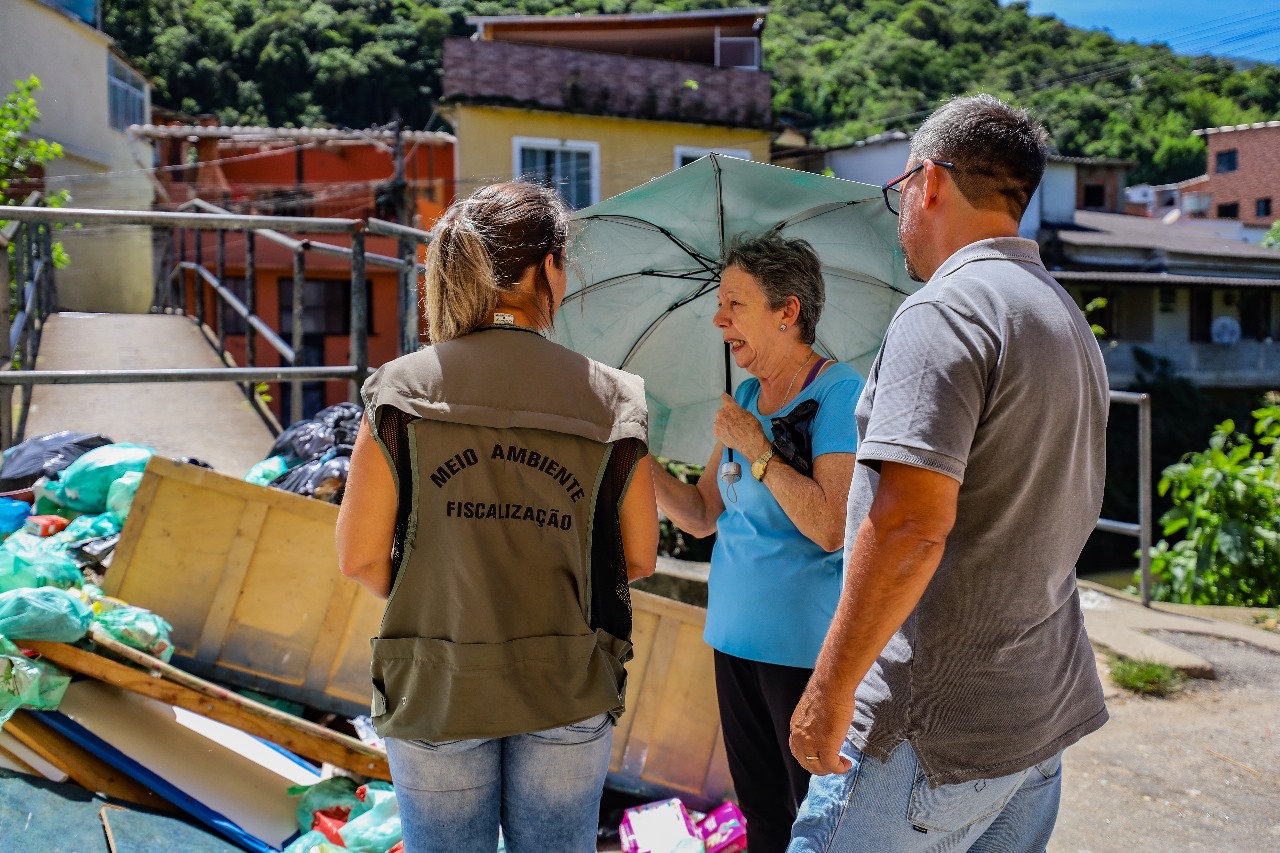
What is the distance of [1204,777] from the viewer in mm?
3969

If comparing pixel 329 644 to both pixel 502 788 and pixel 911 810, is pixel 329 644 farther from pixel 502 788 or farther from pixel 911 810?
pixel 911 810

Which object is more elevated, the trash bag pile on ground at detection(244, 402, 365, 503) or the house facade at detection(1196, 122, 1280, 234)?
the house facade at detection(1196, 122, 1280, 234)

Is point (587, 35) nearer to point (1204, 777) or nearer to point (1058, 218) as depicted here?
point (1058, 218)

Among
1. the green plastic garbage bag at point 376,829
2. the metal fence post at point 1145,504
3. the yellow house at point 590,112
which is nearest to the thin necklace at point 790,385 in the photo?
the green plastic garbage bag at point 376,829

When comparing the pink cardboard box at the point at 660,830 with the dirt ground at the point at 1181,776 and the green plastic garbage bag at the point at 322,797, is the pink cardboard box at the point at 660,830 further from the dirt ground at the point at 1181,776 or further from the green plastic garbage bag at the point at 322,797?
the dirt ground at the point at 1181,776

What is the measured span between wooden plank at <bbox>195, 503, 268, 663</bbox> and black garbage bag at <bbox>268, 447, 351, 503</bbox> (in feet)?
1.16

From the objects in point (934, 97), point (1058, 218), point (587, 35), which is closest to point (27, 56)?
point (587, 35)

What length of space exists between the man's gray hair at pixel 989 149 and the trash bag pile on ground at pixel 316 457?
258 cm

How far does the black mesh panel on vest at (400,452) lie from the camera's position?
165 cm

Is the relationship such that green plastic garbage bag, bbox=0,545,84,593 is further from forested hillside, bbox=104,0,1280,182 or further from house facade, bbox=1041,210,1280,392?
forested hillside, bbox=104,0,1280,182

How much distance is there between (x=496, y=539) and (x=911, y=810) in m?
0.79

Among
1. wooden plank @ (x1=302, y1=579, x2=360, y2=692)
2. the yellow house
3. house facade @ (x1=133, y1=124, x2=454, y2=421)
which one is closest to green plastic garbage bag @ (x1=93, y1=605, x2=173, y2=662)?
wooden plank @ (x1=302, y1=579, x2=360, y2=692)

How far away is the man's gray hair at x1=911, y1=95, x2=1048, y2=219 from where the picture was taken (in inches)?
65.3

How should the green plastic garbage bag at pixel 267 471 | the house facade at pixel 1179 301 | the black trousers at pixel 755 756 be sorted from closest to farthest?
1. the black trousers at pixel 755 756
2. the green plastic garbage bag at pixel 267 471
3. the house facade at pixel 1179 301
